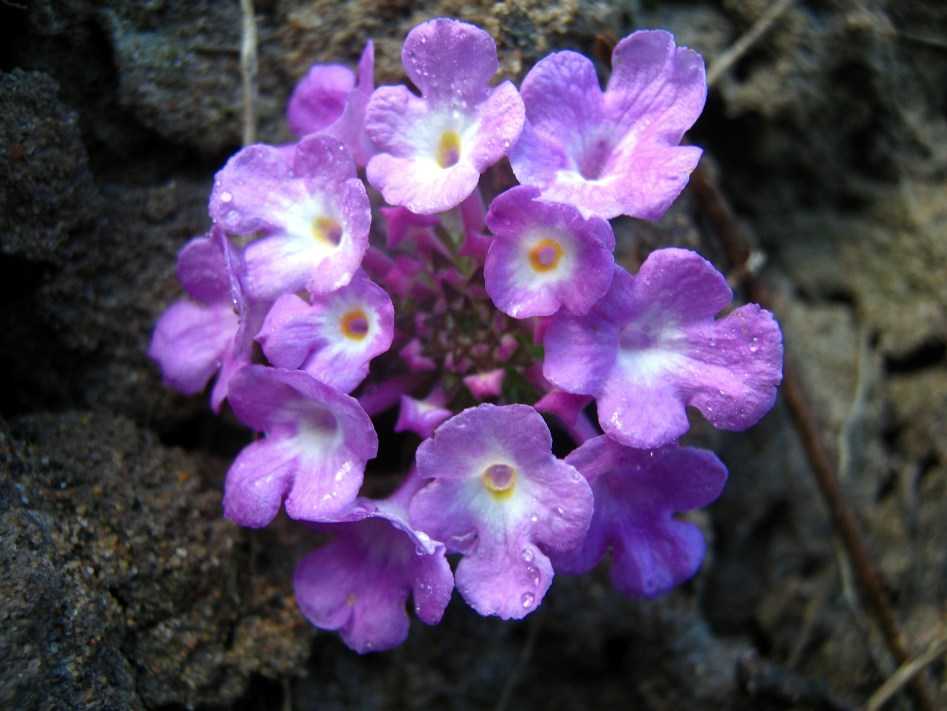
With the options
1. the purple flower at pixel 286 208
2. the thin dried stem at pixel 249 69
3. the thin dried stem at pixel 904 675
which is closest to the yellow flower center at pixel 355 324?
the purple flower at pixel 286 208

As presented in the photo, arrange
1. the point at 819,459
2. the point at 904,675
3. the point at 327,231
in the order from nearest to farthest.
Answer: the point at 327,231
the point at 904,675
the point at 819,459

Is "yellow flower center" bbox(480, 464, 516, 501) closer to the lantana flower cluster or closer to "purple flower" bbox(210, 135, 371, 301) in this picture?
the lantana flower cluster

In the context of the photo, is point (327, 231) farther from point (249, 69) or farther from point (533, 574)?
point (533, 574)

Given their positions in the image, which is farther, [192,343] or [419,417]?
[192,343]

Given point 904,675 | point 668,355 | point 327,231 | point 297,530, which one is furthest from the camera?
point 904,675

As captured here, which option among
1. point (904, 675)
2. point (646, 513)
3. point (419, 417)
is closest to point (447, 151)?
point (419, 417)

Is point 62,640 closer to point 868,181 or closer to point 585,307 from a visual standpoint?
point 585,307

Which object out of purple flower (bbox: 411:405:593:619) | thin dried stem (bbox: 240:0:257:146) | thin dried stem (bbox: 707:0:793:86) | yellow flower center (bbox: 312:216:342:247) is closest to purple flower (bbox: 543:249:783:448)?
purple flower (bbox: 411:405:593:619)
